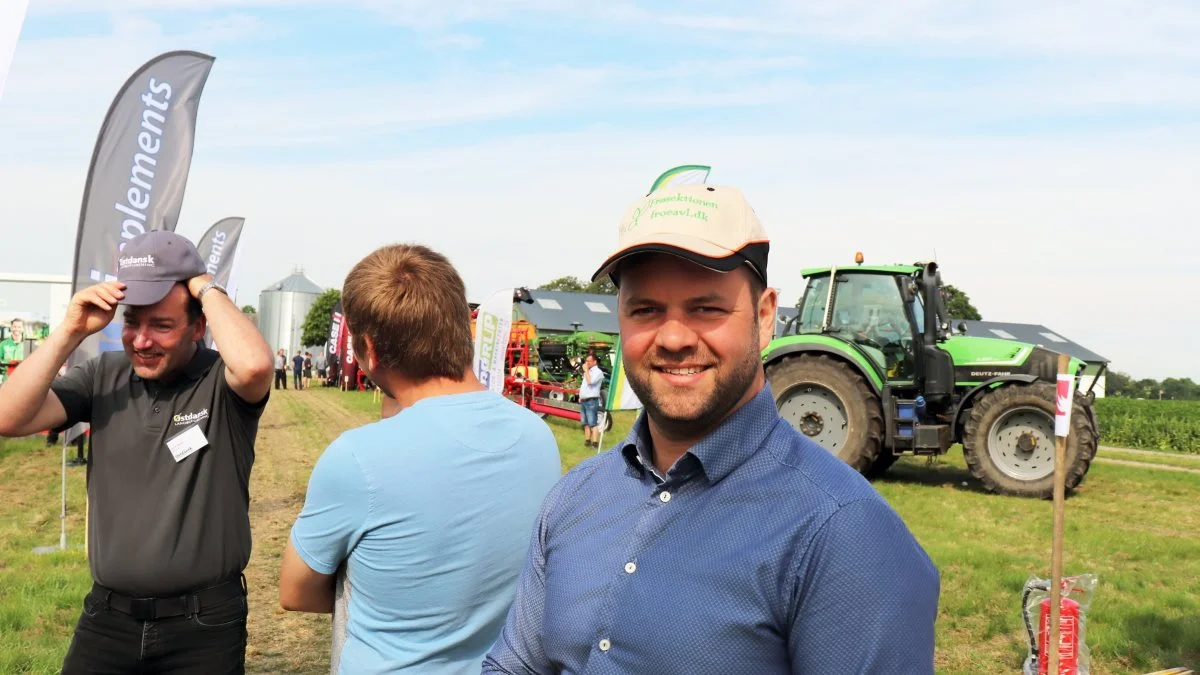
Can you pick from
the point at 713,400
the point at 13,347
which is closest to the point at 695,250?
the point at 713,400

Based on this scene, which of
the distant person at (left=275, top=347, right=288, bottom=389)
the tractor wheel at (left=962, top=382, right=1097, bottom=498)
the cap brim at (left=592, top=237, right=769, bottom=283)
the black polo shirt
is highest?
the cap brim at (left=592, top=237, right=769, bottom=283)

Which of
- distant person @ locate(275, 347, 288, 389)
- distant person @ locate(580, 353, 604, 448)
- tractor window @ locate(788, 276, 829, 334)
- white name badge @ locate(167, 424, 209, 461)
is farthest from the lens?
distant person @ locate(275, 347, 288, 389)

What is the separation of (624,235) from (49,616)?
5.62 meters

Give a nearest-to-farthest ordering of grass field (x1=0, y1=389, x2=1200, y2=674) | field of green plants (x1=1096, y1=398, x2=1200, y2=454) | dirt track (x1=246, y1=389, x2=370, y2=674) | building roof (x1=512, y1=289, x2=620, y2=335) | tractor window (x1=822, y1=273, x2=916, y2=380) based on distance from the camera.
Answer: dirt track (x1=246, y1=389, x2=370, y2=674), grass field (x1=0, y1=389, x2=1200, y2=674), tractor window (x1=822, y1=273, x2=916, y2=380), field of green plants (x1=1096, y1=398, x2=1200, y2=454), building roof (x1=512, y1=289, x2=620, y2=335)

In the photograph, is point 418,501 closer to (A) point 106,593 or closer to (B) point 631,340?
(B) point 631,340

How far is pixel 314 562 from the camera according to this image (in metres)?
2.05

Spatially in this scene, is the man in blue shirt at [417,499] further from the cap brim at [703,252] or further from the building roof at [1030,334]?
the building roof at [1030,334]

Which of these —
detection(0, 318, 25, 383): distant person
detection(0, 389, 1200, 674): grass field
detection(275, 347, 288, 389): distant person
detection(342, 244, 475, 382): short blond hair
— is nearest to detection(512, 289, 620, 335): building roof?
detection(275, 347, 288, 389): distant person

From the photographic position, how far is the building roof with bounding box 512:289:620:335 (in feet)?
155

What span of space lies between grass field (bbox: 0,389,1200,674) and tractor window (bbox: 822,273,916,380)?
1.50 m

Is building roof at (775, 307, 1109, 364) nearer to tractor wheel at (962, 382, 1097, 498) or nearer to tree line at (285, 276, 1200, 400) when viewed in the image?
tree line at (285, 276, 1200, 400)

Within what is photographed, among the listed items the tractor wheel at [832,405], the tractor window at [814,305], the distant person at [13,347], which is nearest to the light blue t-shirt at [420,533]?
the tractor wheel at [832,405]

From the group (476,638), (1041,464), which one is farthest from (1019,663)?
(1041,464)

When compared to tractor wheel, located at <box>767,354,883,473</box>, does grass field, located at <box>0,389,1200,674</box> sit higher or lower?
lower
